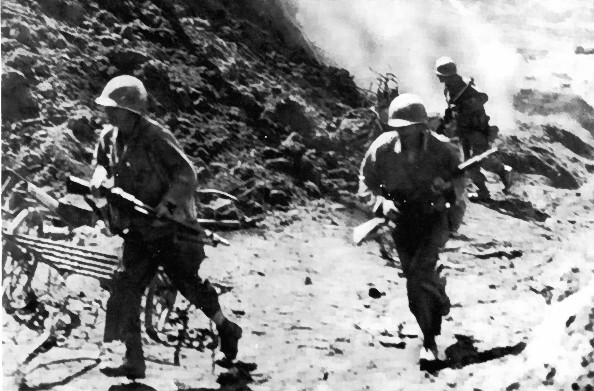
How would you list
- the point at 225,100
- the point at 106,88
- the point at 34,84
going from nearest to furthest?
1. the point at 106,88
2. the point at 34,84
3. the point at 225,100

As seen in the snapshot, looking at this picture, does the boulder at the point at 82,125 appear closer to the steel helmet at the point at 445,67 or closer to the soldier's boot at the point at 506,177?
the steel helmet at the point at 445,67

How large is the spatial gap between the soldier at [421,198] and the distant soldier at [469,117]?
206 mm

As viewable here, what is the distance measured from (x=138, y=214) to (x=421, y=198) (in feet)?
3.42

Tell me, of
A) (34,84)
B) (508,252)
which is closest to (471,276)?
(508,252)

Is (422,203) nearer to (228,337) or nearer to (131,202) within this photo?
(228,337)

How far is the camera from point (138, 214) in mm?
2359

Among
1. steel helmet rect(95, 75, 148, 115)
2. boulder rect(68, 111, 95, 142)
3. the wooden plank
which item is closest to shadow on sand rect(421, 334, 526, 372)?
the wooden plank

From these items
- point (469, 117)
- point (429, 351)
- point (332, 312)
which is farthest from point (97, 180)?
point (469, 117)

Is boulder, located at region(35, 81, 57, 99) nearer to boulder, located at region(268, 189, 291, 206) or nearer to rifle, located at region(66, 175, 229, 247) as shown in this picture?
rifle, located at region(66, 175, 229, 247)

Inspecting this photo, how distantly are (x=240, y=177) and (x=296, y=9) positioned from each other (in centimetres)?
74

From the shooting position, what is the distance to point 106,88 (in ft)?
7.93

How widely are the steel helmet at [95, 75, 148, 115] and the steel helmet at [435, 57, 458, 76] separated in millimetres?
1192

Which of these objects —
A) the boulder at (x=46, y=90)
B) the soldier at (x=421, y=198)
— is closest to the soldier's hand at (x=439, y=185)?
the soldier at (x=421, y=198)

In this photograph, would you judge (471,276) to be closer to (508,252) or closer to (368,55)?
(508,252)
